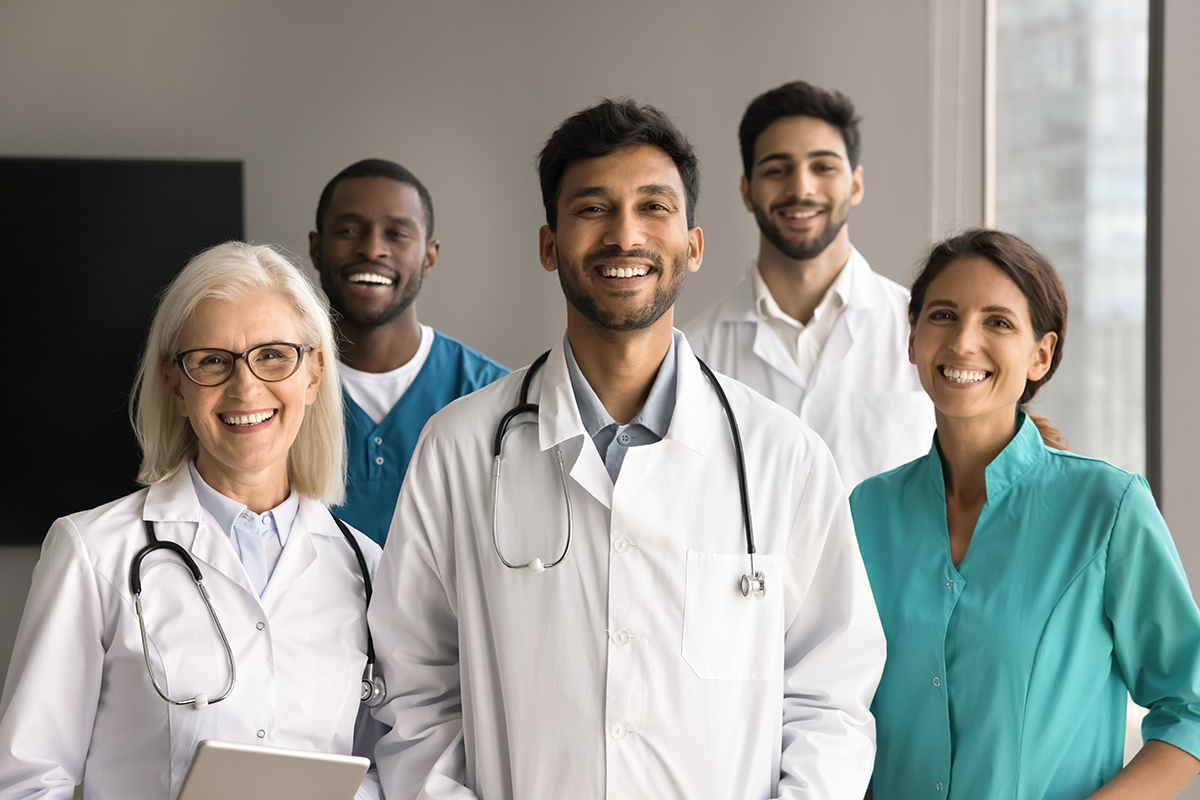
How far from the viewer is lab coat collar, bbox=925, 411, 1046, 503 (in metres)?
1.60

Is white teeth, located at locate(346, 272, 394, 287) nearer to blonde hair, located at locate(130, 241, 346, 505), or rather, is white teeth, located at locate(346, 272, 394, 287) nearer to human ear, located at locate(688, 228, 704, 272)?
blonde hair, located at locate(130, 241, 346, 505)

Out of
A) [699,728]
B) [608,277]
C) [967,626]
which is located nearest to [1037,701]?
[967,626]

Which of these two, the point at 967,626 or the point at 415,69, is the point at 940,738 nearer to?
the point at 967,626

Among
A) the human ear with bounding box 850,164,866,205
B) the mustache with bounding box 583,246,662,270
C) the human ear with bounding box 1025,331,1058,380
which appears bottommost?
the human ear with bounding box 1025,331,1058,380

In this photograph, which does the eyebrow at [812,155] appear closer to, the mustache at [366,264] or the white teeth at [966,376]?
the mustache at [366,264]

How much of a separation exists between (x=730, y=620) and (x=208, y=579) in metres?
0.80

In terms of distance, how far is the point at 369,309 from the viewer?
8.25ft

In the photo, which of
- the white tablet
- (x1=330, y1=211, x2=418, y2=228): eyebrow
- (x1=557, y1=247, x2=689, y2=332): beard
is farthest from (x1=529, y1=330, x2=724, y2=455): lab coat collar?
(x1=330, y1=211, x2=418, y2=228): eyebrow

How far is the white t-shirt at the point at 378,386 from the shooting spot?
2447 mm

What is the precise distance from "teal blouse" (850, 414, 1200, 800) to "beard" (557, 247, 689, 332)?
1.99 feet

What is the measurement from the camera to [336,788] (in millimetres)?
1254

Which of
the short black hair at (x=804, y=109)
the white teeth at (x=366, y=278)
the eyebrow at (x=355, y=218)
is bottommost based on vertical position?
the white teeth at (x=366, y=278)

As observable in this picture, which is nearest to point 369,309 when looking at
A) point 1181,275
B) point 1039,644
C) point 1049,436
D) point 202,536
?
point 202,536

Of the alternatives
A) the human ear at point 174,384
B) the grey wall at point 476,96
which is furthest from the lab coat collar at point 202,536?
the grey wall at point 476,96
